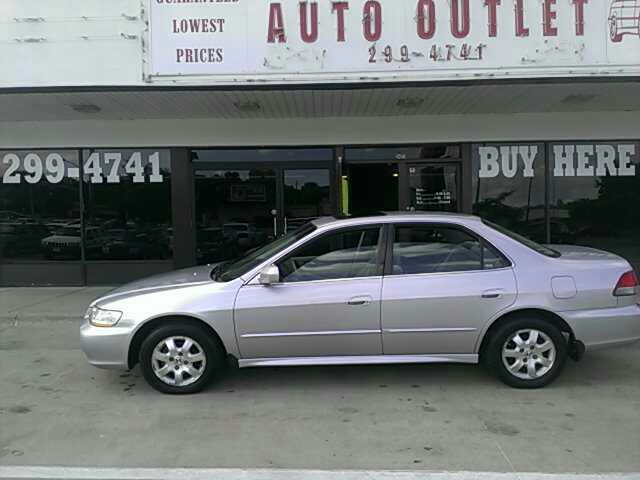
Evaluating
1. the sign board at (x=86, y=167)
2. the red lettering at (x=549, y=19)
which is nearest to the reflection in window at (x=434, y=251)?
the red lettering at (x=549, y=19)

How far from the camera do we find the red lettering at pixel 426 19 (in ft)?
24.0

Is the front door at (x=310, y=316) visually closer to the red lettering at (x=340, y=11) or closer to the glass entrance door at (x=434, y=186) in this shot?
the red lettering at (x=340, y=11)

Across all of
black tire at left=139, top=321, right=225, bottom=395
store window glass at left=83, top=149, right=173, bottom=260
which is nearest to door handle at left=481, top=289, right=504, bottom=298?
black tire at left=139, top=321, right=225, bottom=395

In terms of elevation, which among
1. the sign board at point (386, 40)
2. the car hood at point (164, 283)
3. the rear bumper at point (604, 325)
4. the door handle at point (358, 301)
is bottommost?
the rear bumper at point (604, 325)

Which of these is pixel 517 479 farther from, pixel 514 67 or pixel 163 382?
pixel 514 67

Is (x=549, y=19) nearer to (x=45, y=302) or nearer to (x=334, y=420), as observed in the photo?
(x=334, y=420)

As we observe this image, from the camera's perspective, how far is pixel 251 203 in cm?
1037

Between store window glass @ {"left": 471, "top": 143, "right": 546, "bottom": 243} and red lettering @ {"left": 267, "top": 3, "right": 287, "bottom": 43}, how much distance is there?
170 inches

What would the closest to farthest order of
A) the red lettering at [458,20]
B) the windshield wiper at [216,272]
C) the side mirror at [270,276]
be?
1. the side mirror at [270,276]
2. the windshield wiper at [216,272]
3. the red lettering at [458,20]

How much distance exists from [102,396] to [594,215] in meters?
8.79

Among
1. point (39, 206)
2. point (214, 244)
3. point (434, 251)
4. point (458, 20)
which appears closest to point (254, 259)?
point (434, 251)

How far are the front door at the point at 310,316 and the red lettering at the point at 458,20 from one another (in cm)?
401

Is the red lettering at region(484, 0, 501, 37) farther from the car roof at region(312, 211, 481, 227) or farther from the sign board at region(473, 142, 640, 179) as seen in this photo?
the car roof at region(312, 211, 481, 227)

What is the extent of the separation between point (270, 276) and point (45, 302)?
5554mm
